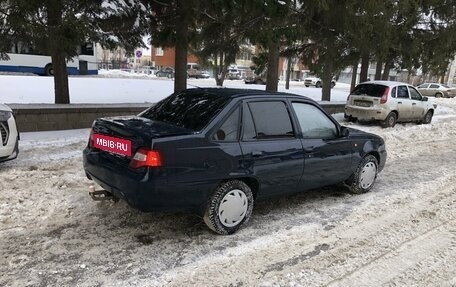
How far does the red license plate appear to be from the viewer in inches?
162

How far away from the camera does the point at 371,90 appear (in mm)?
13688

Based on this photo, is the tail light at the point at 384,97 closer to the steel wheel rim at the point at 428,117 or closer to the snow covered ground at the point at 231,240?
the steel wheel rim at the point at 428,117

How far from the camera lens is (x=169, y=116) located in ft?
15.7

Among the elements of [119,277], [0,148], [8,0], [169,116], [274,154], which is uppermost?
[8,0]

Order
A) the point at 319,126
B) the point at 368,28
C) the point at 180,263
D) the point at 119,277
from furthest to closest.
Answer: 1. the point at 368,28
2. the point at 319,126
3. the point at 180,263
4. the point at 119,277

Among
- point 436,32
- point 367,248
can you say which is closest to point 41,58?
point 436,32

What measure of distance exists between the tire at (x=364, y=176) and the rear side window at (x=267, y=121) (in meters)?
1.58

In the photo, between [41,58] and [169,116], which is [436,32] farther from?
[41,58]

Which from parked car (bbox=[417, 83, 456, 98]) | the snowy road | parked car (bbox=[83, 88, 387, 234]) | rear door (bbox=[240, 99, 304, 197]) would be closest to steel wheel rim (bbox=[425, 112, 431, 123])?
the snowy road

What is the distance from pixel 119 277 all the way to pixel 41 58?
2824 centimetres

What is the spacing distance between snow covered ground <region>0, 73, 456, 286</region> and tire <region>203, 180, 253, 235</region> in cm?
12

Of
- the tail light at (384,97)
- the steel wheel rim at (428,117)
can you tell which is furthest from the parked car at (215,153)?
the steel wheel rim at (428,117)

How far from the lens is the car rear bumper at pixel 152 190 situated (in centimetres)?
389

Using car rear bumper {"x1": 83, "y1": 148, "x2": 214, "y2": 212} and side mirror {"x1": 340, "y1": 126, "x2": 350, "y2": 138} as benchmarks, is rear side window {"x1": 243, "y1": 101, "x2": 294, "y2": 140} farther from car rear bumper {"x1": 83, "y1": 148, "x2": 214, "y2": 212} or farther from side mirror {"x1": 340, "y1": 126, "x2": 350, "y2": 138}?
side mirror {"x1": 340, "y1": 126, "x2": 350, "y2": 138}
